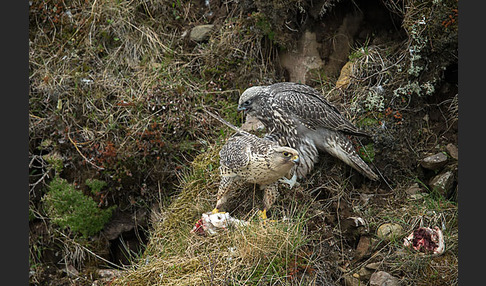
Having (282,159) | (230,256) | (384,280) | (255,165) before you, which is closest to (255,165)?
(255,165)

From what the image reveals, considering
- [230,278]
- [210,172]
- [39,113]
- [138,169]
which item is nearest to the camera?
[230,278]

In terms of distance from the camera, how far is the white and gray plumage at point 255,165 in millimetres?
4559

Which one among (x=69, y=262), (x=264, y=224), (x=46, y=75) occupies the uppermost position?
(x=46, y=75)

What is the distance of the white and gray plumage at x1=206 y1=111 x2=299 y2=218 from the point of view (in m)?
4.56

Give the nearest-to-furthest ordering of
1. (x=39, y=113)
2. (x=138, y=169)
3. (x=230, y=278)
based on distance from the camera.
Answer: (x=230, y=278) < (x=138, y=169) < (x=39, y=113)

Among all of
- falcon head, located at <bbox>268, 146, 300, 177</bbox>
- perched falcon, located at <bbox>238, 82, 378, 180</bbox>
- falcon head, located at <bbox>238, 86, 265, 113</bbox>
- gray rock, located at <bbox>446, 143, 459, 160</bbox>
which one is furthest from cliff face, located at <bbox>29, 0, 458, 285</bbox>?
falcon head, located at <bbox>238, 86, 265, 113</bbox>

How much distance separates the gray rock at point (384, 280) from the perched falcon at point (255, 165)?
3.34 ft

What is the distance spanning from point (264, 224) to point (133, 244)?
6.34 ft

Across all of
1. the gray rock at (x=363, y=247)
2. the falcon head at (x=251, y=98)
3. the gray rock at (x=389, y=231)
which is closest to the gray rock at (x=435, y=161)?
the gray rock at (x=389, y=231)

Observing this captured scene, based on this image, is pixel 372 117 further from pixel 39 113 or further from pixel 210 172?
pixel 39 113

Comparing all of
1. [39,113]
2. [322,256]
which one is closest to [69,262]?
[39,113]

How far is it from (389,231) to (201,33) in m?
3.27

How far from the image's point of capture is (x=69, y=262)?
5852mm

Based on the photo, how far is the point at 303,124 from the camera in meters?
5.20
